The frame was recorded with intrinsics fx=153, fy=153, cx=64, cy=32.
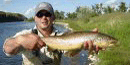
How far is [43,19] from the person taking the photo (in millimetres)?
2908

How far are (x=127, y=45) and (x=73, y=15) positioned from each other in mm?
96206

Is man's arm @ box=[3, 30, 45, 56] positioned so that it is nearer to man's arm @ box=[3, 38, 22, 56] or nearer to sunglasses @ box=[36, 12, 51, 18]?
man's arm @ box=[3, 38, 22, 56]

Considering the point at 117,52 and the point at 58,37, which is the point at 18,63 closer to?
the point at 117,52

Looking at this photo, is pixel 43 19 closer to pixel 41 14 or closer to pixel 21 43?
pixel 41 14

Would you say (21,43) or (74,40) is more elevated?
(21,43)

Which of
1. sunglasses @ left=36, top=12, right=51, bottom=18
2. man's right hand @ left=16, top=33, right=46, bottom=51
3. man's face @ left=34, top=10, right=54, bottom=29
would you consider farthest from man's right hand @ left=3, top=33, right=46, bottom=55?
sunglasses @ left=36, top=12, right=51, bottom=18

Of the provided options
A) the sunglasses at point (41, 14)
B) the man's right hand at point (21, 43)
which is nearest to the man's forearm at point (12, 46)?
the man's right hand at point (21, 43)

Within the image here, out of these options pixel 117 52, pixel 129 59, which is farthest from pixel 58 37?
pixel 117 52

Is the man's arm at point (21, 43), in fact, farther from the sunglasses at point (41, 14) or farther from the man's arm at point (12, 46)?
the sunglasses at point (41, 14)

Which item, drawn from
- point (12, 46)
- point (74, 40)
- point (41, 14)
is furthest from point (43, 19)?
point (12, 46)

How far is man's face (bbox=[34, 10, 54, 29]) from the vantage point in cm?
289

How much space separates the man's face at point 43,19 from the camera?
9.47ft

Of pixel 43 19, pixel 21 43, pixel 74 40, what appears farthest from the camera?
pixel 74 40

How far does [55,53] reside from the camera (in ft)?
9.91
